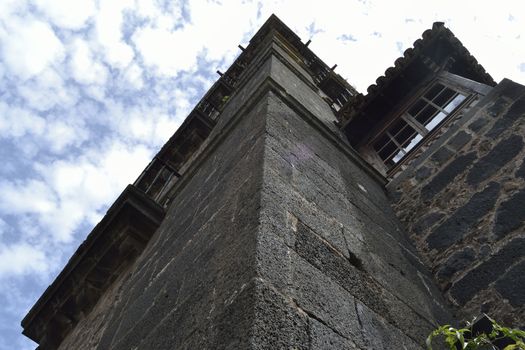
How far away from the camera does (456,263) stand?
114 inches

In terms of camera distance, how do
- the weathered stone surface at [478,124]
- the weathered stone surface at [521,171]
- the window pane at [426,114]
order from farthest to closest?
the window pane at [426,114] < the weathered stone surface at [478,124] < the weathered stone surface at [521,171]

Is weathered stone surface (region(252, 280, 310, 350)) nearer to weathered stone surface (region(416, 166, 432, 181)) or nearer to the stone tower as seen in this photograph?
the stone tower

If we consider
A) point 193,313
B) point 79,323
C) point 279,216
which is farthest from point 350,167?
point 79,323

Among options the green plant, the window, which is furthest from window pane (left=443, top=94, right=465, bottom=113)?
the green plant

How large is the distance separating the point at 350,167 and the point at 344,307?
89.7 inches

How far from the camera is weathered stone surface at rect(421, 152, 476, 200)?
3.47m

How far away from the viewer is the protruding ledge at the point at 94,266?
482 centimetres

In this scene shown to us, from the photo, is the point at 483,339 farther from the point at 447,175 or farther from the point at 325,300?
the point at 447,175

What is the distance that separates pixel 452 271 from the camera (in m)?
2.90

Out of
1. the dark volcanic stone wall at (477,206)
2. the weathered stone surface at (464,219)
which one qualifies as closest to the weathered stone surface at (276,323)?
the dark volcanic stone wall at (477,206)

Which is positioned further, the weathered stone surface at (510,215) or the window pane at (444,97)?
the window pane at (444,97)

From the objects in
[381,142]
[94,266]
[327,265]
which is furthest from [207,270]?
[381,142]

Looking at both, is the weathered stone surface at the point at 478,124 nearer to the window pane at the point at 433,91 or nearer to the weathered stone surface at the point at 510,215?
the weathered stone surface at the point at 510,215

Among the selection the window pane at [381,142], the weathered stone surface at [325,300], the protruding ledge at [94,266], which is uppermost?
the window pane at [381,142]
